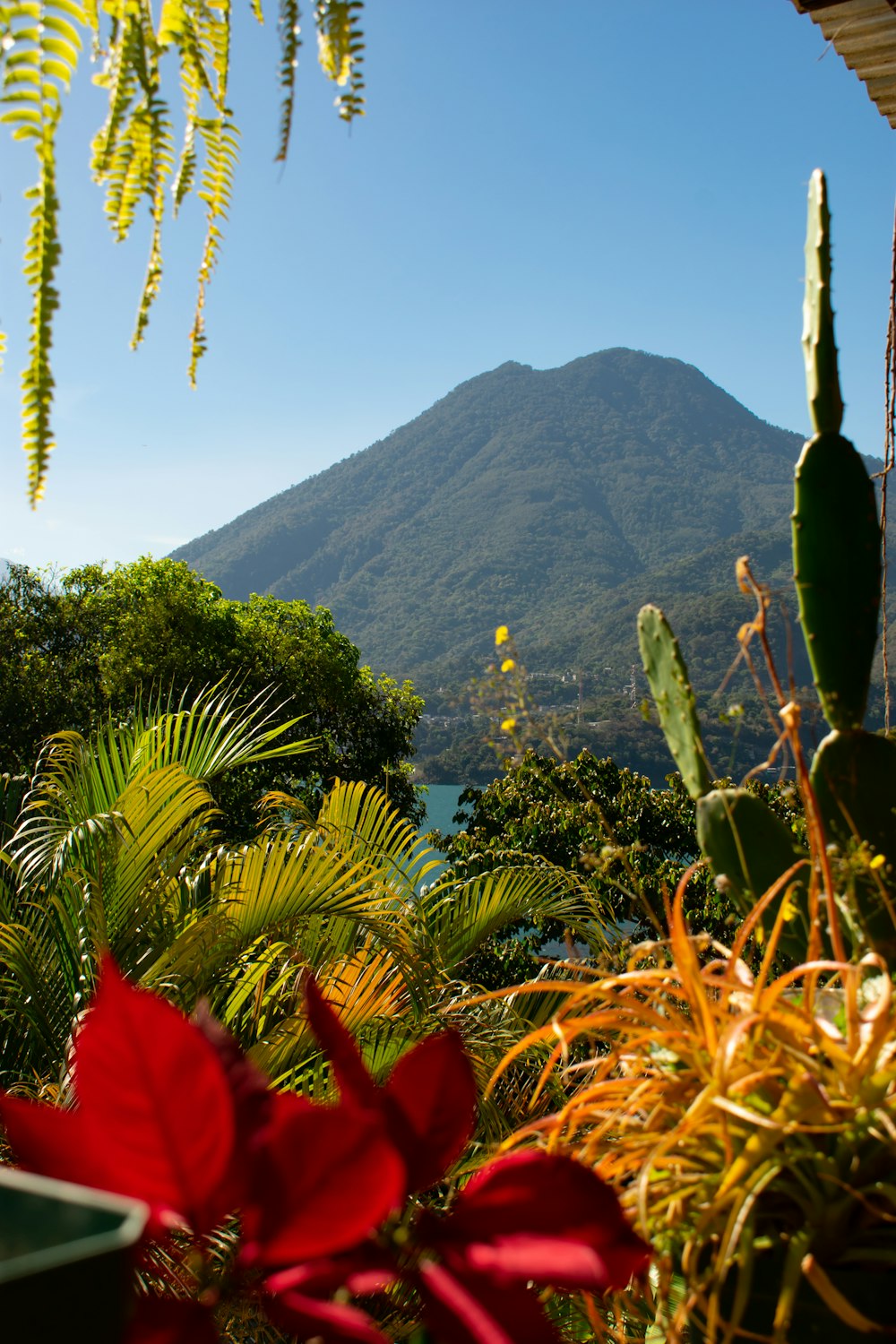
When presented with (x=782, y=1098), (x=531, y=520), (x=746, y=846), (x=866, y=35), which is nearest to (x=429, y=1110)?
(x=782, y=1098)

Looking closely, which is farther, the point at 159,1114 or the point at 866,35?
Result: the point at 866,35

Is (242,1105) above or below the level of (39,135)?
below

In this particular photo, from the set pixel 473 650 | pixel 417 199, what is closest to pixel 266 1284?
pixel 417 199

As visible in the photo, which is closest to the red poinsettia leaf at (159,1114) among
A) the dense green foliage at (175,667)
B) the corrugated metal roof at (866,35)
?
the corrugated metal roof at (866,35)

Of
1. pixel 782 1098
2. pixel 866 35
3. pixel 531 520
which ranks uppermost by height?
pixel 531 520

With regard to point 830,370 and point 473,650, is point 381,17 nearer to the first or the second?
point 830,370

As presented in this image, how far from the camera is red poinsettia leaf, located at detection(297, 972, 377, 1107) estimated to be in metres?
0.38

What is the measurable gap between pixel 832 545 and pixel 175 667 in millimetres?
12904

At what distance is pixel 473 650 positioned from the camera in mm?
40656

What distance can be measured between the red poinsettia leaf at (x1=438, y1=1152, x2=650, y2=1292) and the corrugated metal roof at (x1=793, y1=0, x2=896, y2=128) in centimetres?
205

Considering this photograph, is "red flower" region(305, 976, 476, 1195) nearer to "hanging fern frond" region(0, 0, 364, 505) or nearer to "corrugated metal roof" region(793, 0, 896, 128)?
"hanging fern frond" region(0, 0, 364, 505)

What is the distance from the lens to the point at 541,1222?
0.35 meters

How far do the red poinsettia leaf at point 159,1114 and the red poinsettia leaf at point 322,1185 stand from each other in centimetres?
2

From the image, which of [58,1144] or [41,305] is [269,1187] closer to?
[58,1144]
